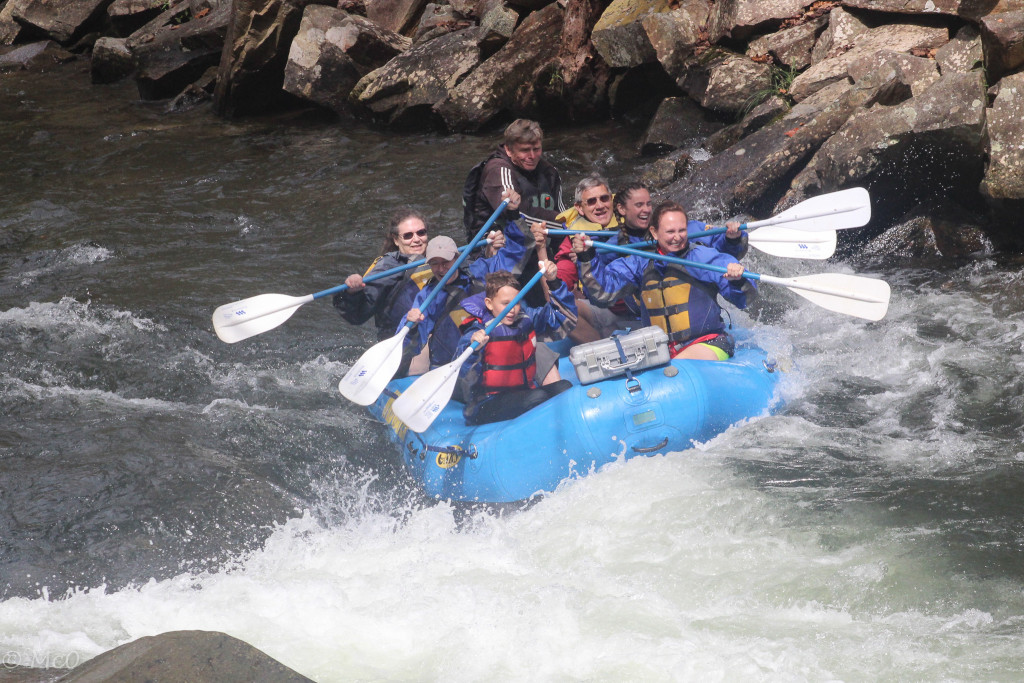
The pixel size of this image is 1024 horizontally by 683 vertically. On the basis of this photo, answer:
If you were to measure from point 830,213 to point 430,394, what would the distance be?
2354 millimetres

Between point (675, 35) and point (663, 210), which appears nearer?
point (663, 210)

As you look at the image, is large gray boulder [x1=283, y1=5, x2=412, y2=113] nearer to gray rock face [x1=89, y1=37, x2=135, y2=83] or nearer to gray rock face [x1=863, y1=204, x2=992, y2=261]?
gray rock face [x1=89, y1=37, x2=135, y2=83]

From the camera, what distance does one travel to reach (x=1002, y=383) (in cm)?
443

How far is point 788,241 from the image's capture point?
15.6 ft

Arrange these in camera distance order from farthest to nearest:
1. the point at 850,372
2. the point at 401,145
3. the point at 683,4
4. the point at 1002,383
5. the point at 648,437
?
the point at 401,145 → the point at 683,4 → the point at 850,372 → the point at 1002,383 → the point at 648,437

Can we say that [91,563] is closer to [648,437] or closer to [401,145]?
[648,437]

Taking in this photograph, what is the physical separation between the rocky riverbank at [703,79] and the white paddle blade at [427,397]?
128 inches

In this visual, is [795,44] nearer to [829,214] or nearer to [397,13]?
[829,214]

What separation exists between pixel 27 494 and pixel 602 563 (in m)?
2.53

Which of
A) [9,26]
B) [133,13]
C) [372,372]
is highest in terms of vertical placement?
[372,372]

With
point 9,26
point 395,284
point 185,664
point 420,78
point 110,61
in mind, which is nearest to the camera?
point 185,664

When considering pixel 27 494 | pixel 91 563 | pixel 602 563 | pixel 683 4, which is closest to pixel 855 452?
pixel 602 563

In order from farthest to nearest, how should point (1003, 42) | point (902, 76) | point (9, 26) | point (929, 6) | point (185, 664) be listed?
point (9, 26) < point (929, 6) < point (902, 76) < point (1003, 42) < point (185, 664)

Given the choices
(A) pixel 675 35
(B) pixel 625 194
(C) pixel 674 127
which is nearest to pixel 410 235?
(B) pixel 625 194
